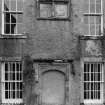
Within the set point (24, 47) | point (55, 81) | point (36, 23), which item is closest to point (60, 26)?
point (36, 23)

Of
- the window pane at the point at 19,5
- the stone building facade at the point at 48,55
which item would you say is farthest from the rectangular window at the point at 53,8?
the window pane at the point at 19,5

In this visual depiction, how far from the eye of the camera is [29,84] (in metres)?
12.7

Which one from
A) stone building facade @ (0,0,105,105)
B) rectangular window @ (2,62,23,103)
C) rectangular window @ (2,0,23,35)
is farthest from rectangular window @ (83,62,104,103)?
rectangular window @ (2,0,23,35)

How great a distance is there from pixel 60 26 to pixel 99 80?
156 inches

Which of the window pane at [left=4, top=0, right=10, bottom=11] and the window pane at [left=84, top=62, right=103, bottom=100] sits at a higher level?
the window pane at [left=4, top=0, right=10, bottom=11]

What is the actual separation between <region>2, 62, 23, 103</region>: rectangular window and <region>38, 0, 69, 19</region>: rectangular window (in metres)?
3.36

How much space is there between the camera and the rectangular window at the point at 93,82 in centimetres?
1295

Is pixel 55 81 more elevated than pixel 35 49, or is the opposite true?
pixel 35 49

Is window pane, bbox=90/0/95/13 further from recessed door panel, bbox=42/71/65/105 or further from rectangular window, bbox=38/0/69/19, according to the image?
recessed door panel, bbox=42/71/65/105

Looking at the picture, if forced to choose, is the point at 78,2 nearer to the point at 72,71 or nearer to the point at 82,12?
the point at 82,12

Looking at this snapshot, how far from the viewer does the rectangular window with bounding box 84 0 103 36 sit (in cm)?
1315

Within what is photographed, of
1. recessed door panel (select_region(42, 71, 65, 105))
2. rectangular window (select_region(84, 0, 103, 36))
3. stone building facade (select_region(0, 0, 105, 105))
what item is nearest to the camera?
stone building facade (select_region(0, 0, 105, 105))

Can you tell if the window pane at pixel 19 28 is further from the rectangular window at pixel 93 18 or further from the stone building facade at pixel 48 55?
the rectangular window at pixel 93 18

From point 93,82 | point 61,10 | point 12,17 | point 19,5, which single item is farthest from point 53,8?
point 93,82
